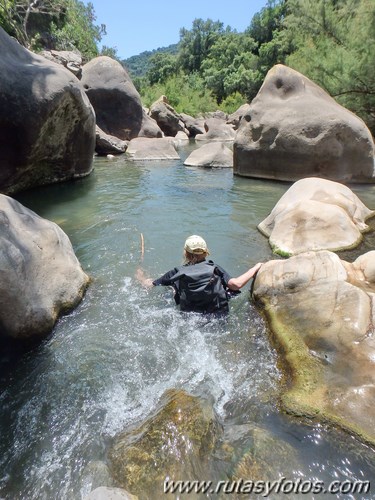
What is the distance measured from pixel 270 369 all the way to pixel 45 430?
1.78 m

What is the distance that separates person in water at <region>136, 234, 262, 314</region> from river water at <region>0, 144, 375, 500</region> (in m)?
0.20

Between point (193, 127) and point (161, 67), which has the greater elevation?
point (161, 67)

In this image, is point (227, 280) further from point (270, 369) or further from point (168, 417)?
point (168, 417)

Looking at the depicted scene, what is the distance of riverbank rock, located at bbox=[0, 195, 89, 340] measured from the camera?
3.22 meters

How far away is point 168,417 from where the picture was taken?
251 centimetres

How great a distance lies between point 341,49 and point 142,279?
37.2 ft

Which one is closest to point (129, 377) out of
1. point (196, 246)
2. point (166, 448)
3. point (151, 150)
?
point (166, 448)

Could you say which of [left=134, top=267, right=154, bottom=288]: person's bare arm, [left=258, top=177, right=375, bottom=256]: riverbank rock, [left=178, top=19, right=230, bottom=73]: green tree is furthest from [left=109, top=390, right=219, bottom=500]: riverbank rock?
[left=178, top=19, right=230, bottom=73]: green tree

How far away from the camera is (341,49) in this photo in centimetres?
1219

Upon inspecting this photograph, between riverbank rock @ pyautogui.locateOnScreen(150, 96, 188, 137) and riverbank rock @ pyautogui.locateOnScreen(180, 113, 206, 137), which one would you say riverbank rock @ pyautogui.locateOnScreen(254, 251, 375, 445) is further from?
riverbank rock @ pyautogui.locateOnScreen(180, 113, 206, 137)

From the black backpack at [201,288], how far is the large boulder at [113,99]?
1448 centimetres

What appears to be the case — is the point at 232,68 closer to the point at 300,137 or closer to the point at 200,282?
the point at 300,137

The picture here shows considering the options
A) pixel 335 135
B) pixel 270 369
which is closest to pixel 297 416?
pixel 270 369

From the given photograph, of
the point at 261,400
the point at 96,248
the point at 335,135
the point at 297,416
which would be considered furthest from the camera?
the point at 335,135
